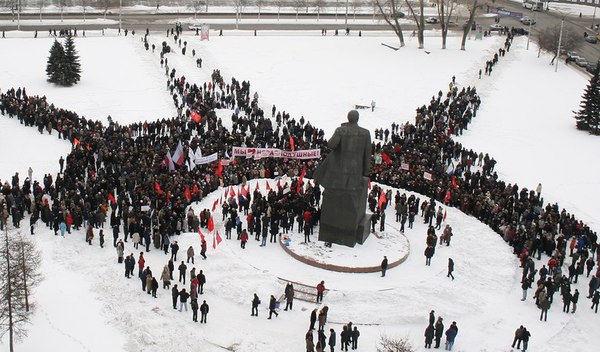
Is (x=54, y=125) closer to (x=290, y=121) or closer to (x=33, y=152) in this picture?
(x=33, y=152)

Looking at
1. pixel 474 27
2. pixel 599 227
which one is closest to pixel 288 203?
pixel 599 227

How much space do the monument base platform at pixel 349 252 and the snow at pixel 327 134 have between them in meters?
0.29

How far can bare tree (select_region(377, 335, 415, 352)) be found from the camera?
2036 centimetres

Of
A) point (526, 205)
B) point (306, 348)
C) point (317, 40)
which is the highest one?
point (317, 40)

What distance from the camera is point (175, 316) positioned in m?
24.3

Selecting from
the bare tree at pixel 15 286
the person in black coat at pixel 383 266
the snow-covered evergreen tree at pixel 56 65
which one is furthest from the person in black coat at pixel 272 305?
the snow-covered evergreen tree at pixel 56 65

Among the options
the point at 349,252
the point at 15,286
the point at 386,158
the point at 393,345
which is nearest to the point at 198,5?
the point at 386,158

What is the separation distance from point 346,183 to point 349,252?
255 centimetres

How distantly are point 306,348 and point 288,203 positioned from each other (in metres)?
8.58

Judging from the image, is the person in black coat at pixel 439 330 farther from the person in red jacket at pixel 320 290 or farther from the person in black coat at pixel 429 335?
the person in red jacket at pixel 320 290

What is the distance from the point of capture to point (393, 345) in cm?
2078

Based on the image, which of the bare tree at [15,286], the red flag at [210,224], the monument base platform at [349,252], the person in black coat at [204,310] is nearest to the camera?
the bare tree at [15,286]

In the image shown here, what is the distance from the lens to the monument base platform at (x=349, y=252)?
89.4 feet

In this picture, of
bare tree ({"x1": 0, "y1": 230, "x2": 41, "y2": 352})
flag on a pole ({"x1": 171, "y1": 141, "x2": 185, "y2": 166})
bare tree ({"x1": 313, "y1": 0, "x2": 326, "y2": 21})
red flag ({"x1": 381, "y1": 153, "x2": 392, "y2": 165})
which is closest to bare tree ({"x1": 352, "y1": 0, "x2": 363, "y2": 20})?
bare tree ({"x1": 313, "y1": 0, "x2": 326, "y2": 21})
